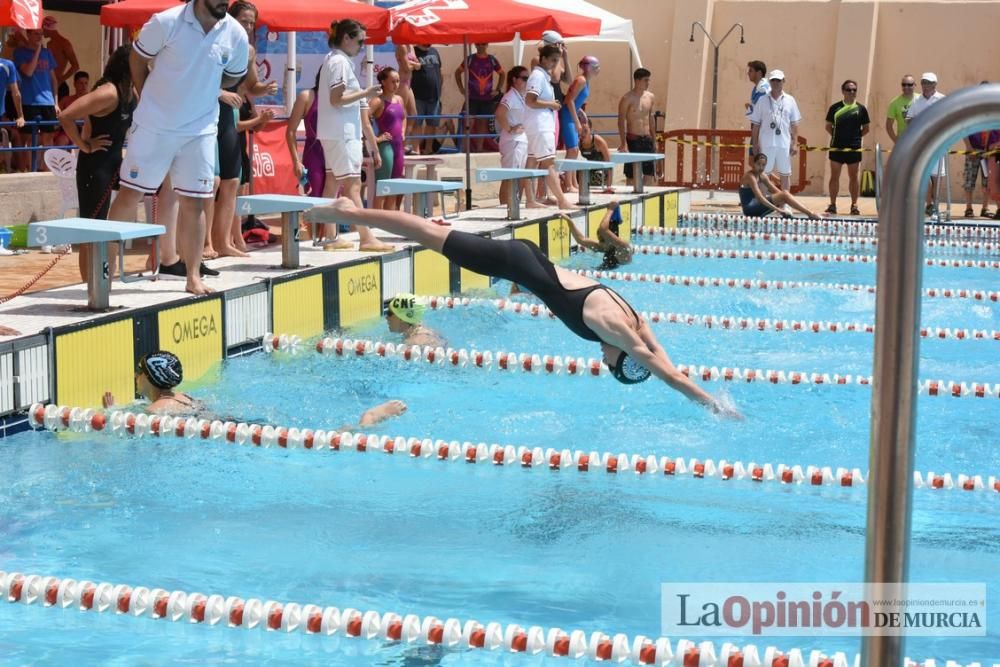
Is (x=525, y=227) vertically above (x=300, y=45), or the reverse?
(x=300, y=45)

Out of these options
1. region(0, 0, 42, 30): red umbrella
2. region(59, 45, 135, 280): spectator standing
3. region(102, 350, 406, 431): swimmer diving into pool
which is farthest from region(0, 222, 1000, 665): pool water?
region(0, 0, 42, 30): red umbrella

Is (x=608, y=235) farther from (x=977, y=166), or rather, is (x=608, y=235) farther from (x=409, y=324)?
(x=977, y=166)

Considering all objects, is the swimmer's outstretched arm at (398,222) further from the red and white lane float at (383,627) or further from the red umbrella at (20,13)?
the red umbrella at (20,13)

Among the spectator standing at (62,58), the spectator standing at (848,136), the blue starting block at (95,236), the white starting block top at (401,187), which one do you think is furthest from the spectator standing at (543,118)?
the blue starting block at (95,236)

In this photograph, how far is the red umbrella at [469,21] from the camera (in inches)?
458

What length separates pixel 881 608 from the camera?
139 cm

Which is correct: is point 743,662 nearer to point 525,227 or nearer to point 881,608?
point 881,608

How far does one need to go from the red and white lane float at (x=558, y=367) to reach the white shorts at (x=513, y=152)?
5.03m

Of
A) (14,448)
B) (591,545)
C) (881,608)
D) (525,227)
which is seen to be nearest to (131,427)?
(14,448)

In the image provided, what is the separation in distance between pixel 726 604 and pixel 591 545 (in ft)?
2.33

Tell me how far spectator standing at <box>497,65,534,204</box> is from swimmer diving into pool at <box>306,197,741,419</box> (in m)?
6.39

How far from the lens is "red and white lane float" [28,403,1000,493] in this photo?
4.92m

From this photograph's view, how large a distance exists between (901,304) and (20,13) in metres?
8.85

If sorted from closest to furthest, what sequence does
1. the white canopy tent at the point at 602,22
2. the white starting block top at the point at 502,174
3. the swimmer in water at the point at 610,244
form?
1. the swimmer in water at the point at 610,244
2. the white starting block top at the point at 502,174
3. the white canopy tent at the point at 602,22
